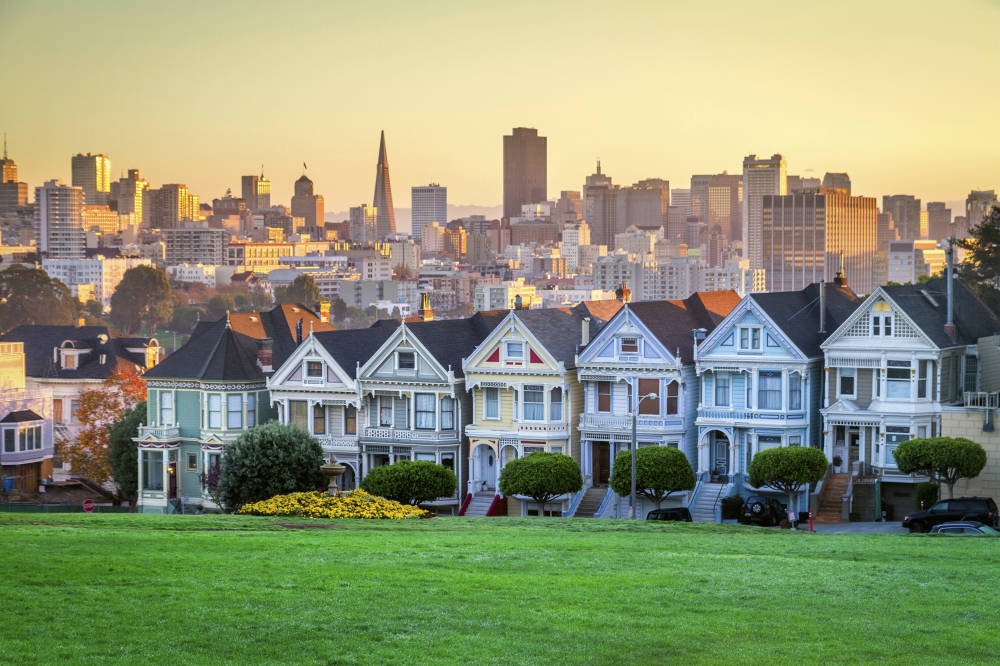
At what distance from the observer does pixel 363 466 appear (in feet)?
188

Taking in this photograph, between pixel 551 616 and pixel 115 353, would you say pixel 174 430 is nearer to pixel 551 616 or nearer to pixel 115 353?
pixel 115 353

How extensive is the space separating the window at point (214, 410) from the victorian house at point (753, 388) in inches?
740

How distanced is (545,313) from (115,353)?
1476 inches

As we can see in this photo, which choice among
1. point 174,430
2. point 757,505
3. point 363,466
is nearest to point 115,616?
point 757,505

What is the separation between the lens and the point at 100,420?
74812 mm

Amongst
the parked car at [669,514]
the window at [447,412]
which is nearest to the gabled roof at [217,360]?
the window at [447,412]

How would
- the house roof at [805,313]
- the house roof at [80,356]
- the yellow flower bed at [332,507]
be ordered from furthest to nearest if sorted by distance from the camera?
the house roof at [80,356]
the house roof at [805,313]
the yellow flower bed at [332,507]

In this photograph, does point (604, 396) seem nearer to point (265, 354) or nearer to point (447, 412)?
point (447, 412)

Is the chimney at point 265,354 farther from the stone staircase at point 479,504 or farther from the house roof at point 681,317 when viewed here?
the house roof at point 681,317

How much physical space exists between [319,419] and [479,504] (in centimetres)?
755

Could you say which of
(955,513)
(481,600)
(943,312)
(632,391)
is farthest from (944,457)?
(481,600)

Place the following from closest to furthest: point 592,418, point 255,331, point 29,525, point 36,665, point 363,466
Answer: point 36,665, point 29,525, point 592,418, point 363,466, point 255,331

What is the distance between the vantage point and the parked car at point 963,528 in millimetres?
39506

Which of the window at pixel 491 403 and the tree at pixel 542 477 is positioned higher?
the window at pixel 491 403
